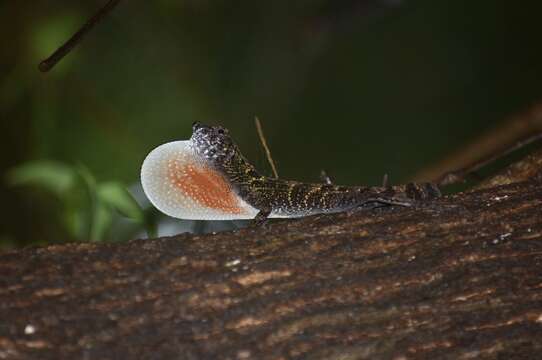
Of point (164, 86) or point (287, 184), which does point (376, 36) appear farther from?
point (287, 184)

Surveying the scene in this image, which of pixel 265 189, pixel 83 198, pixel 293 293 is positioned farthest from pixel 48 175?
pixel 293 293

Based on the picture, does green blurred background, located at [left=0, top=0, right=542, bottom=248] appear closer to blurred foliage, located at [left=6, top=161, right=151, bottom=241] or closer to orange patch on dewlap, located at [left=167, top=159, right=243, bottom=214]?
blurred foliage, located at [left=6, top=161, right=151, bottom=241]

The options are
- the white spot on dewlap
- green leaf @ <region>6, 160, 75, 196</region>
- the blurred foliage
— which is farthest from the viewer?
green leaf @ <region>6, 160, 75, 196</region>

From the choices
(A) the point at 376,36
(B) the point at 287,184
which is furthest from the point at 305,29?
(B) the point at 287,184

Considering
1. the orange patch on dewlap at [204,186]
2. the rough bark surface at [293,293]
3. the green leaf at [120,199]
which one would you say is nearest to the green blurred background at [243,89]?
the green leaf at [120,199]

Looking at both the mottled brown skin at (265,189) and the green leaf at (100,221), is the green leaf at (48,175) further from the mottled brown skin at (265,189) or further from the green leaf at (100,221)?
the mottled brown skin at (265,189)

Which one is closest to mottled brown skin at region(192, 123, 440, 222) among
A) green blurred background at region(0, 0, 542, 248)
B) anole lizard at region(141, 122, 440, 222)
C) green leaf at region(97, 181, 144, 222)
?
anole lizard at region(141, 122, 440, 222)
